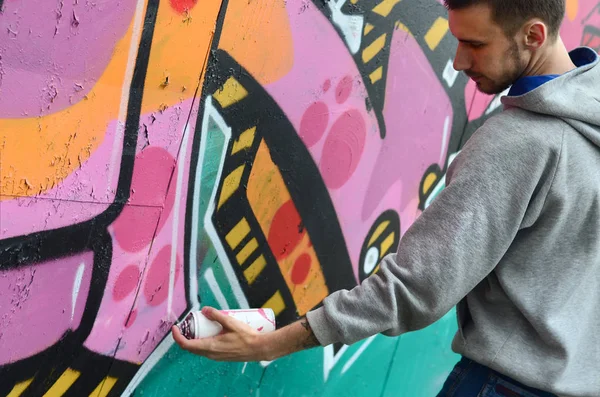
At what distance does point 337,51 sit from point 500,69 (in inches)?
38.0

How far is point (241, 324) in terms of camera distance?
1.91 meters

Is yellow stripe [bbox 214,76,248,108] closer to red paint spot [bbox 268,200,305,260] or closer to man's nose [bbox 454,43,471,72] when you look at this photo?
red paint spot [bbox 268,200,305,260]

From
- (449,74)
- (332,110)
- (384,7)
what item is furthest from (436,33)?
(332,110)

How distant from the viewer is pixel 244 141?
243cm

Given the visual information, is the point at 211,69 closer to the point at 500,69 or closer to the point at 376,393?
the point at 500,69

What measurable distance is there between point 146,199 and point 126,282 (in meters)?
0.27

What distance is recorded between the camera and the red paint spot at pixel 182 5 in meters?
2.05

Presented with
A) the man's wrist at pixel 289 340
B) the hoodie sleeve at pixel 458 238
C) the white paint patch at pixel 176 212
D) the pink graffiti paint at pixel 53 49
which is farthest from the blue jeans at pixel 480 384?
the pink graffiti paint at pixel 53 49

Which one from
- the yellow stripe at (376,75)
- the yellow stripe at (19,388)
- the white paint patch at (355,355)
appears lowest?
the white paint patch at (355,355)

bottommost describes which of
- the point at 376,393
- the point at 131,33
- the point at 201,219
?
the point at 376,393

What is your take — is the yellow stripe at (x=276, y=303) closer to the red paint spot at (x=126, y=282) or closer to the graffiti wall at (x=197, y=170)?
the graffiti wall at (x=197, y=170)

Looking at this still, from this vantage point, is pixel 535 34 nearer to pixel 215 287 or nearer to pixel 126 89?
pixel 126 89

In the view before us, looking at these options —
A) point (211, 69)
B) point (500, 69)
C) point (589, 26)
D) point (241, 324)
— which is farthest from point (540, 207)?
point (589, 26)

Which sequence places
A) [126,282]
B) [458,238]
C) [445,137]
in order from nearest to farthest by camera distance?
[458,238] < [126,282] < [445,137]
